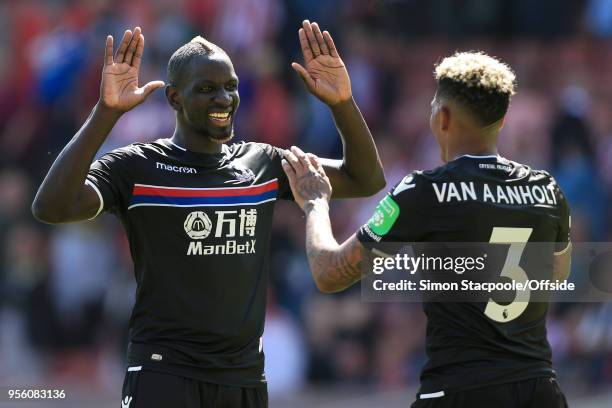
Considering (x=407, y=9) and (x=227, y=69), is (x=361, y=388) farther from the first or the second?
(x=227, y=69)

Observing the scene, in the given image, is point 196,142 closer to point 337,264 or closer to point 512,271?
point 337,264

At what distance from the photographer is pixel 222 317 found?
5.36 m

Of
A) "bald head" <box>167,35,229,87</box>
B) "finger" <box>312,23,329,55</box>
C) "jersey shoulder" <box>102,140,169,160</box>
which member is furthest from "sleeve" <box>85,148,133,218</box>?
"finger" <box>312,23,329,55</box>

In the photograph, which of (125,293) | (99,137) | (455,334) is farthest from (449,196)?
(125,293)

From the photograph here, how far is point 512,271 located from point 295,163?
126cm

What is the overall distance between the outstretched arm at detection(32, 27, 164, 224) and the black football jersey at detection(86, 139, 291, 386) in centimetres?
12

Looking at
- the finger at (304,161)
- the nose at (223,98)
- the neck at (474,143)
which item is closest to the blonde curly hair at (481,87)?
the neck at (474,143)

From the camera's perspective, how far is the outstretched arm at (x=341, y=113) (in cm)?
587

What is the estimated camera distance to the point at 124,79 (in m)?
5.36

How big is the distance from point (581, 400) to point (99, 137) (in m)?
6.67

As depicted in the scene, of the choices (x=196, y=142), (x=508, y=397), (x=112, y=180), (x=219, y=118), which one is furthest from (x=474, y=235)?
(x=112, y=180)

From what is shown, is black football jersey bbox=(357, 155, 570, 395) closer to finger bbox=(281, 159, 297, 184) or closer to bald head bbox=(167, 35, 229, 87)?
finger bbox=(281, 159, 297, 184)

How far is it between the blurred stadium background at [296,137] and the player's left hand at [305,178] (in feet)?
18.6

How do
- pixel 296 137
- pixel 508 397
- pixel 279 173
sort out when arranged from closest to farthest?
pixel 508 397 → pixel 279 173 → pixel 296 137
